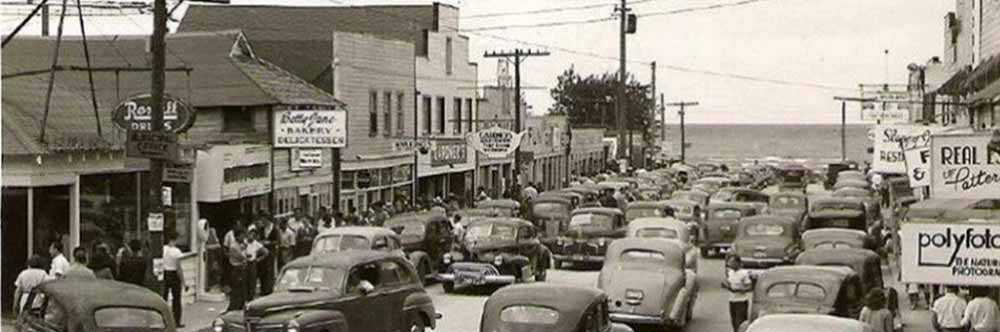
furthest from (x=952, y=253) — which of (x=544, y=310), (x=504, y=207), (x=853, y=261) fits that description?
(x=504, y=207)

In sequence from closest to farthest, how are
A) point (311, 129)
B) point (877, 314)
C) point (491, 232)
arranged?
point (877, 314)
point (491, 232)
point (311, 129)

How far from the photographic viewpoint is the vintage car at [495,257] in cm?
2941

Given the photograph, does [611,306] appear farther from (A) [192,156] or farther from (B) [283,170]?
(B) [283,170]

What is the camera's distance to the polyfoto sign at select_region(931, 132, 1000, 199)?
1650cm

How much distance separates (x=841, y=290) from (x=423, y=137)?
32689 millimetres

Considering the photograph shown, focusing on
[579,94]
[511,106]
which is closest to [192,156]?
[511,106]

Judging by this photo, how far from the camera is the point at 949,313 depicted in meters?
18.4

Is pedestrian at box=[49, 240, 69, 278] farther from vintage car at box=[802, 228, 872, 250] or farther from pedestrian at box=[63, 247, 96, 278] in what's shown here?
vintage car at box=[802, 228, 872, 250]

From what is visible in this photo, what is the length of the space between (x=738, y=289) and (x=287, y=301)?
10487 millimetres

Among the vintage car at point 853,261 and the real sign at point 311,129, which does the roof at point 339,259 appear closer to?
the vintage car at point 853,261

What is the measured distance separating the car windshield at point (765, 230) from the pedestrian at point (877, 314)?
14158mm

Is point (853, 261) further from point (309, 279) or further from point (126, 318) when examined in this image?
point (126, 318)

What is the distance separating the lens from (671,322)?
2344cm

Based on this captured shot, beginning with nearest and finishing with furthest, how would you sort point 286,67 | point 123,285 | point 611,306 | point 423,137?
point 123,285
point 611,306
point 286,67
point 423,137
